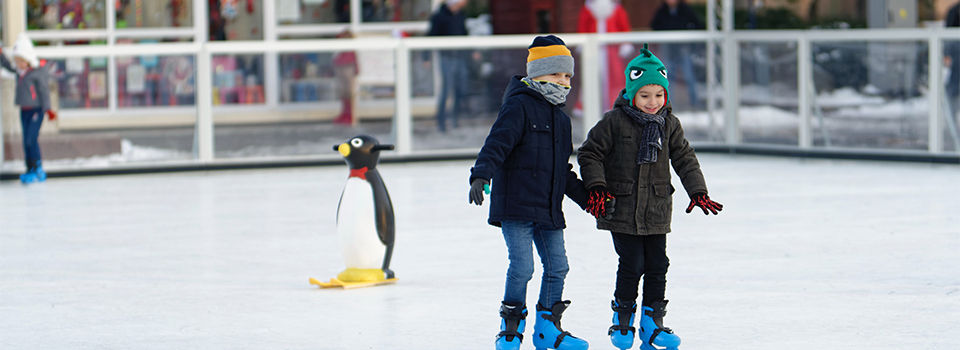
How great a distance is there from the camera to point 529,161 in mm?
5457

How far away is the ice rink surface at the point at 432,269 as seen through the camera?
19.9 ft

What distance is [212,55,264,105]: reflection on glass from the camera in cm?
1409

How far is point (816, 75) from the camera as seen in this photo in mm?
14398

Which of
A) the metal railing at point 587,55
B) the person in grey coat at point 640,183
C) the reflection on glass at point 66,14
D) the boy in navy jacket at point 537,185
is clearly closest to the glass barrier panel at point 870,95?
the metal railing at point 587,55

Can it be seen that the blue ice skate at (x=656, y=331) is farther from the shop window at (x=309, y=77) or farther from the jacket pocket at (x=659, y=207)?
the shop window at (x=309, y=77)

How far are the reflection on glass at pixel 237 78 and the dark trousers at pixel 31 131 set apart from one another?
173 centimetres

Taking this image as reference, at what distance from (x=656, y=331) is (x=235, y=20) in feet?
47.2

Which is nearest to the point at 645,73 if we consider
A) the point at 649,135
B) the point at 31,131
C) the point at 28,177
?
the point at 649,135

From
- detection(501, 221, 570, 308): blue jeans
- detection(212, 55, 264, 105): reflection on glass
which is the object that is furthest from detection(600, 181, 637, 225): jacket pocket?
detection(212, 55, 264, 105): reflection on glass

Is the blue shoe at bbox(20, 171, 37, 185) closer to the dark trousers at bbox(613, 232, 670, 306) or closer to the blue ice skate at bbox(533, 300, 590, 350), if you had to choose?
the blue ice skate at bbox(533, 300, 590, 350)

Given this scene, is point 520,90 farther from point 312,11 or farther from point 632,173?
point 312,11

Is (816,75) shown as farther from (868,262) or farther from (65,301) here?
(65,301)

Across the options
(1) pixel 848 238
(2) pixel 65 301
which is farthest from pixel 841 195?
(2) pixel 65 301

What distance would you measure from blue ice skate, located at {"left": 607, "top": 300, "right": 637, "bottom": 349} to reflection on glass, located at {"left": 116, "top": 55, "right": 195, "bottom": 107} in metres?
8.98
